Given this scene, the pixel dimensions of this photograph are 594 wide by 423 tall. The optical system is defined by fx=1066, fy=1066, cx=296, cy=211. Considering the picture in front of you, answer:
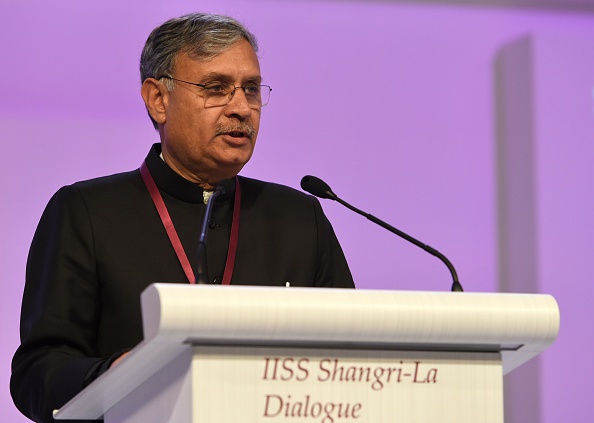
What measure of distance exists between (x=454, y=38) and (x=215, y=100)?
1.84 m

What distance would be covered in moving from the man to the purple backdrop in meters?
1.07

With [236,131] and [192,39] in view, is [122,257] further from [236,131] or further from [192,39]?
[192,39]

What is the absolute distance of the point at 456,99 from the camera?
4195 millimetres

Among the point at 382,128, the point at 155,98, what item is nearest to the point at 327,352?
the point at 155,98

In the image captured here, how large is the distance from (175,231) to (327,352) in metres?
1.11

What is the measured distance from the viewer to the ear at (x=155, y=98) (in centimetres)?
273

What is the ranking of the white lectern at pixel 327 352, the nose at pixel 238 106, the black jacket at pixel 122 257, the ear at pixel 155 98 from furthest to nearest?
1. the ear at pixel 155 98
2. the nose at pixel 238 106
3. the black jacket at pixel 122 257
4. the white lectern at pixel 327 352

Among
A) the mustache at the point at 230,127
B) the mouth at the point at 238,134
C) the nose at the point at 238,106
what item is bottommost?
the mouth at the point at 238,134

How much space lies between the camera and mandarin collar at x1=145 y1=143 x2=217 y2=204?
2.69 metres

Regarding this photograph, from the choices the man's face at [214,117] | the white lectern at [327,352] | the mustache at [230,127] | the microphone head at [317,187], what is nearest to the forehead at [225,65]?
the man's face at [214,117]

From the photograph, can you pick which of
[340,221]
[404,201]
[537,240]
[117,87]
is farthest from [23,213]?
[537,240]

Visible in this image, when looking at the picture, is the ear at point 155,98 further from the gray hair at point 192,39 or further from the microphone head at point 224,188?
the microphone head at point 224,188

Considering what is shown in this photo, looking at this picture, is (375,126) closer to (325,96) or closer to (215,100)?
(325,96)

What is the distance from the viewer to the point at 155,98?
9.03 ft
